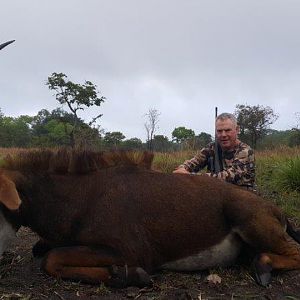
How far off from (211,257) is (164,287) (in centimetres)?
56

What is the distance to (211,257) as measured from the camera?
156 inches

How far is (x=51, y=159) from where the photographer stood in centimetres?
400

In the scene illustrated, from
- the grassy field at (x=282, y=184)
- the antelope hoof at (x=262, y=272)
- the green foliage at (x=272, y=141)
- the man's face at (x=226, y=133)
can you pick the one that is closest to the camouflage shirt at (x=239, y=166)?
the man's face at (x=226, y=133)

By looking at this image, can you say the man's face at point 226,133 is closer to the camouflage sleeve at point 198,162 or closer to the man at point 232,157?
the man at point 232,157

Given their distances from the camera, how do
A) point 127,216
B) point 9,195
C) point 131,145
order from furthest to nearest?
point 131,145
point 127,216
point 9,195

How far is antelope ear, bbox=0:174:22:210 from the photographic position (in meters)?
3.33

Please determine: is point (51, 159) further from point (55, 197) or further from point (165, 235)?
point (165, 235)

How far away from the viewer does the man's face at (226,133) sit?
17.8ft

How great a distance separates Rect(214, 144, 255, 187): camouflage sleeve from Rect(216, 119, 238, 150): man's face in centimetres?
14

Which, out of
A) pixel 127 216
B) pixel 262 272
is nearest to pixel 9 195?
pixel 127 216

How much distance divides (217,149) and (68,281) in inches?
111

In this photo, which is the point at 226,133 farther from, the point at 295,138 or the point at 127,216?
the point at 295,138

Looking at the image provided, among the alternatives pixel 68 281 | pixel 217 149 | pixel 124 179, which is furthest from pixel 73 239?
pixel 217 149

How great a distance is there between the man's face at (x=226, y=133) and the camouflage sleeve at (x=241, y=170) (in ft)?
0.47
